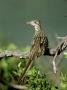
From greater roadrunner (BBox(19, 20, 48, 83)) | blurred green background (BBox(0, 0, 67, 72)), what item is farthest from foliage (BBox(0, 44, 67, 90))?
blurred green background (BBox(0, 0, 67, 72))

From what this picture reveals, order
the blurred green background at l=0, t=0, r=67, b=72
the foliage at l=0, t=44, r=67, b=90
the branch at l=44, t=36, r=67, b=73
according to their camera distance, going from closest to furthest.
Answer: the branch at l=44, t=36, r=67, b=73 < the foliage at l=0, t=44, r=67, b=90 < the blurred green background at l=0, t=0, r=67, b=72

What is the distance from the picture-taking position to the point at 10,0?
3.44m

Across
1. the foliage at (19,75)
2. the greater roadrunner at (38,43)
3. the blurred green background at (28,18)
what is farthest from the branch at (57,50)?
the blurred green background at (28,18)

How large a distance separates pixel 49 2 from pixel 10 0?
33cm

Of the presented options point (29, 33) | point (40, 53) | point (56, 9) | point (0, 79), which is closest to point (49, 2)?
point (56, 9)

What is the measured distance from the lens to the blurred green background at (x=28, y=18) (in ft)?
11.2

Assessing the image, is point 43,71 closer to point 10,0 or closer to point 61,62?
point 61,62

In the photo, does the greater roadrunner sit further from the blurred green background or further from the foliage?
the blurred green background

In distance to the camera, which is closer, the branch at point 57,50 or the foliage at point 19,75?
the branch at point 57,50

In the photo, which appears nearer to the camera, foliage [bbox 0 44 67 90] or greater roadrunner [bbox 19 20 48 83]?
greater roadrunner [bbox 19 20 48 83]

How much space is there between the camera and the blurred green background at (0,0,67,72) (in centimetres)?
340

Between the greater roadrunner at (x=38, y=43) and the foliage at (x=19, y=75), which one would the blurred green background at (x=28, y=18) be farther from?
the greater roadrunner at (x=38, y=43)

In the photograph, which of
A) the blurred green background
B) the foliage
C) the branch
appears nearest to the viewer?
the branch

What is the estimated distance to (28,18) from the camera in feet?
11.2
